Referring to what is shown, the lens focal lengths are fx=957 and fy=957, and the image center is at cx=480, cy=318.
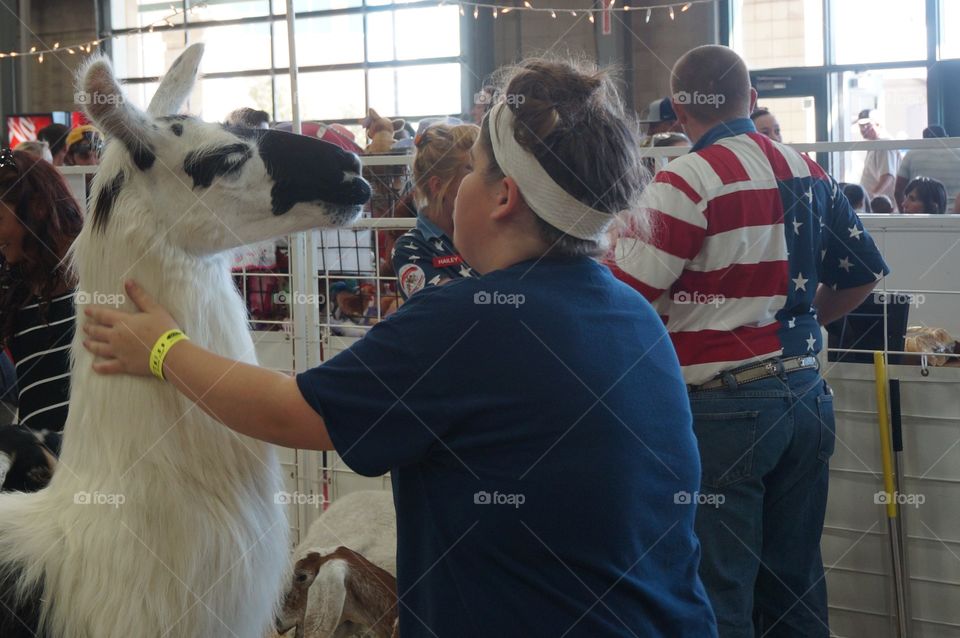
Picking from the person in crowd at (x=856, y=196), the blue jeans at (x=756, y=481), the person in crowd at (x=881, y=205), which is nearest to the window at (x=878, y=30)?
the person in crowd at (x=881, y=205)

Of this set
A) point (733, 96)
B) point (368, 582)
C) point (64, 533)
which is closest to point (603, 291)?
point (64, 533)

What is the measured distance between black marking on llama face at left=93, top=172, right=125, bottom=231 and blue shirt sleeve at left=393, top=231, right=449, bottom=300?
0.94m

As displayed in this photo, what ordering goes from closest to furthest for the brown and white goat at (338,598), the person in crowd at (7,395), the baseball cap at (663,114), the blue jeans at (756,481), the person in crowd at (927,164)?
1. the blue jeans at (756,481)
2. the brown and white goat at (338,598)
3. the person in crowd at (7,395)
4. the baseball cap at (663,114)
5. the person in crowd at (927,164)

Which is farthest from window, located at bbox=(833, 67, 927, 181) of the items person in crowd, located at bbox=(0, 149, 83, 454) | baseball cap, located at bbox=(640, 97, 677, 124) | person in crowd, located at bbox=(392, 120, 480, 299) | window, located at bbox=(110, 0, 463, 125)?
person in crowd, located at bbox=(0, 149, 83, 454)

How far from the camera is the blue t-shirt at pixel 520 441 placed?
1.16 meters

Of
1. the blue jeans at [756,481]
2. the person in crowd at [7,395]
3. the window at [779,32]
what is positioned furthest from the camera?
the window at [779,32]

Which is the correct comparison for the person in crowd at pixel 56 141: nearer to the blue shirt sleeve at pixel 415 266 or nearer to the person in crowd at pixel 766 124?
the blue shirt sleeve at pixel 415 266

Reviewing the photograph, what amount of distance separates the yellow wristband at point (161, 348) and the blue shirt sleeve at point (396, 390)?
324 millimetres

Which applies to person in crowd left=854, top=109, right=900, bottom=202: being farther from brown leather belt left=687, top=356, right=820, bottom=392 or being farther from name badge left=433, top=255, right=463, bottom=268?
name badge left=433, top=255, right=463, bottom=268

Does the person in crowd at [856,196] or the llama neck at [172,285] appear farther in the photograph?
the person in crowd at [856,196]

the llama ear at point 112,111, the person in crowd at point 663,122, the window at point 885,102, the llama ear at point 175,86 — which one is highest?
the window at point 885,102

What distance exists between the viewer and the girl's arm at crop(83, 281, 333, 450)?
1.22m

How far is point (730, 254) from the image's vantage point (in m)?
2.34

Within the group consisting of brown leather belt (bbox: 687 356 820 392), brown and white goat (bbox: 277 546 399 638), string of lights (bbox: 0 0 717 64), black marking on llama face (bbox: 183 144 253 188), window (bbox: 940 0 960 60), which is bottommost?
brown and white goat (bbox: 277 546 399 638)
